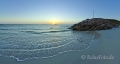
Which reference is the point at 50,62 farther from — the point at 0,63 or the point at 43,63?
the point at 0,63

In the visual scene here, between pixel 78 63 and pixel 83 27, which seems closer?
pixel 78 63

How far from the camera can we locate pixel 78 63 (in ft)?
13.4

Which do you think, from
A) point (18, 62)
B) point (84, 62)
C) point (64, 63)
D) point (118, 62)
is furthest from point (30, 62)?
point (118, 62)

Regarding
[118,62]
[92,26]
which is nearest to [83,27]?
[92,26]

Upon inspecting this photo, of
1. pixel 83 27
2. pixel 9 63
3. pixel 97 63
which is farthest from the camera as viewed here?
pixel 83 27

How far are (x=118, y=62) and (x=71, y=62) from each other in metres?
1.97

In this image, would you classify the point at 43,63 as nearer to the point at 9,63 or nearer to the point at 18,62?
the point at 18,62

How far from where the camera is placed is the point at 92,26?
3145cm

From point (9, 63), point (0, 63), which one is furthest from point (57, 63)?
point (0, 63)

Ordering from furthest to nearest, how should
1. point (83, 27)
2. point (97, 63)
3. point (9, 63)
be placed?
point (83, 27) → point (9, 63) → point (97, 63)

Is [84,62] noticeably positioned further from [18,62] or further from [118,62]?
[18,62]

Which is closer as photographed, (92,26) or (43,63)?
(43,63)

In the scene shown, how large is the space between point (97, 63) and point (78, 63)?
0.78m

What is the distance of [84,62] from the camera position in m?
4.12
